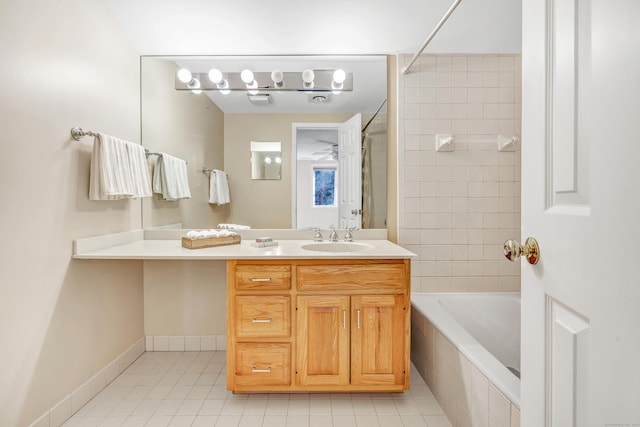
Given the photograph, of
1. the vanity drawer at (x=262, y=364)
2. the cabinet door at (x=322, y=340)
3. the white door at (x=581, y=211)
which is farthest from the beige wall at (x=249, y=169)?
the white door at (x=581, y=211)

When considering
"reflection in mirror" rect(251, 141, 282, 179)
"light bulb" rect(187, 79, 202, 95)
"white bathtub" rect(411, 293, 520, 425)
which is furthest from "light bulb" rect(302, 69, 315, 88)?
"white bathtub" rect(411, 293, 520, 425)

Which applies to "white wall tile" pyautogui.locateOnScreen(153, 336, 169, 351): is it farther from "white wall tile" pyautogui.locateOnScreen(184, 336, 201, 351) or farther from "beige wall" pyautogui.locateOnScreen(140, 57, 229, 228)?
"beige wall" pyautogui.locateOnScreen(140, 57, 229, 228)

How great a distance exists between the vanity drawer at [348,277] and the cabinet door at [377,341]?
0.06 metres

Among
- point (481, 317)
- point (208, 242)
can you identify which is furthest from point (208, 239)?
point (481, 317)

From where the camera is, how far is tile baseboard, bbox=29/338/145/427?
4.82 ft

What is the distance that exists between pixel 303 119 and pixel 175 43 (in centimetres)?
98

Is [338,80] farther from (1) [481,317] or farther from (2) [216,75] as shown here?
(1) [481,317]

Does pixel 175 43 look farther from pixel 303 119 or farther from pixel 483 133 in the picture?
pixel 483 133

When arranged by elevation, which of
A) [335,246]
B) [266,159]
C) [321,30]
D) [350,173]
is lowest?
[335,246]

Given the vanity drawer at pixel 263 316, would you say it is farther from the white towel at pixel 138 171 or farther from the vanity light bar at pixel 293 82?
the vanity light bar at pixel 293 82

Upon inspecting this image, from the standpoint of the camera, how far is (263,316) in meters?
1.67

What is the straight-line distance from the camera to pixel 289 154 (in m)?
2.27

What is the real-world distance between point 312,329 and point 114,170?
1384 mm

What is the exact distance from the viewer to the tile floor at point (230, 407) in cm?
156
